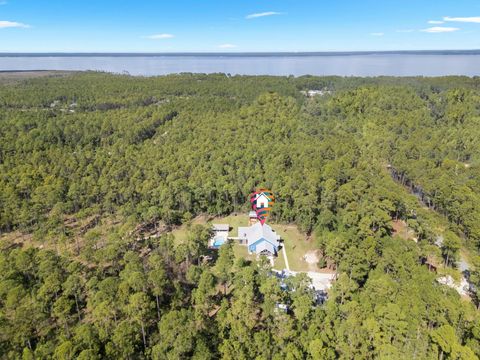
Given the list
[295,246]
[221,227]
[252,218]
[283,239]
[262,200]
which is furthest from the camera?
[262,200]

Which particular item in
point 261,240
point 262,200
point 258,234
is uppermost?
point 262,200

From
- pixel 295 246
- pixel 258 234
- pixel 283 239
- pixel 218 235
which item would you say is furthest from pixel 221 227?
pixel 295 246

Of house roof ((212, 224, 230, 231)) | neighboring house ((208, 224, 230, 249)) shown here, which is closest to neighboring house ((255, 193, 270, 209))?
house roof ((212, 224, 230, 231))

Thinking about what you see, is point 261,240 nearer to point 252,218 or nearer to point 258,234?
point 258,234

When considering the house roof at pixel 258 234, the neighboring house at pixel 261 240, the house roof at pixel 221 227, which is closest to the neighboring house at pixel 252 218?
the house roof at pixel 221 227

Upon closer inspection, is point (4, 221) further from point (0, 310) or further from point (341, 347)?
point (341, 347)

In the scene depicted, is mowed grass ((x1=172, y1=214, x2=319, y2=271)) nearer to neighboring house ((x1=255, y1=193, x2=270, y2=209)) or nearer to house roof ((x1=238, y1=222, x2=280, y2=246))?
house roof ((x1=238, y1=222, x2=280, y2=246))

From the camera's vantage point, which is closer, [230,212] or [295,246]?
[295,246]
